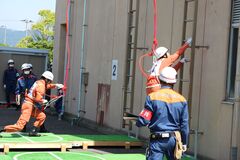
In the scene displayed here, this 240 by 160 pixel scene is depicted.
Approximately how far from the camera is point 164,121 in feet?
24.4

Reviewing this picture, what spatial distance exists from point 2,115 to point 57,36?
4.44 meters

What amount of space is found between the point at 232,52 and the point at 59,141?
15.5 feet

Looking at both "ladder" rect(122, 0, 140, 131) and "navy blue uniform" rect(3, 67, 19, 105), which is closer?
"ladder" rect(122, 0, 140, 131)

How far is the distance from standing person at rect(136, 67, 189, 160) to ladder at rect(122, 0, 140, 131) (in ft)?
20.7

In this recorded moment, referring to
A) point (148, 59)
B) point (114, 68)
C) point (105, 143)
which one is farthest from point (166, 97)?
point (114, 68)

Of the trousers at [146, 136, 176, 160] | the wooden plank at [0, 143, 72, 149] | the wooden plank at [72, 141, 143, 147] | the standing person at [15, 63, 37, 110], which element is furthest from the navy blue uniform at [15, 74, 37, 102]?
the trousers at [146, 136, 176, 160]

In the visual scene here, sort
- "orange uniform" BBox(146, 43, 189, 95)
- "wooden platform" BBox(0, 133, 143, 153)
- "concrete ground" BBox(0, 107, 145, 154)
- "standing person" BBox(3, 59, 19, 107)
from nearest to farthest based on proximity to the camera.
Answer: "orange uniform" BBox(146, 43, 189, 95) < "wooden platform" BBox(0, 133, 143, 153) < "concrete ground" BBox(0, 107, 145, 154) < "standing person" BBox(3, 59, 19, 107)

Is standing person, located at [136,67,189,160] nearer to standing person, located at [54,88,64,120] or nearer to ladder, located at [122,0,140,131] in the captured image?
ladder, located at [122,0,140,131]

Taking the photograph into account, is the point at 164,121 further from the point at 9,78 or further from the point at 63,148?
the point at 9,78

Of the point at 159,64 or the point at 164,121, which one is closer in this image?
the point at 164,121

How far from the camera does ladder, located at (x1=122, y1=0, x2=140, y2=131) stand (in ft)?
45.5

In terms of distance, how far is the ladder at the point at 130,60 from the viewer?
13.9 meters

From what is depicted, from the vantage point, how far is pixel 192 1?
38.0 feet

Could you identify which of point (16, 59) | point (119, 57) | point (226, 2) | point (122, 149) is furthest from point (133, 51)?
point (16, 59)
